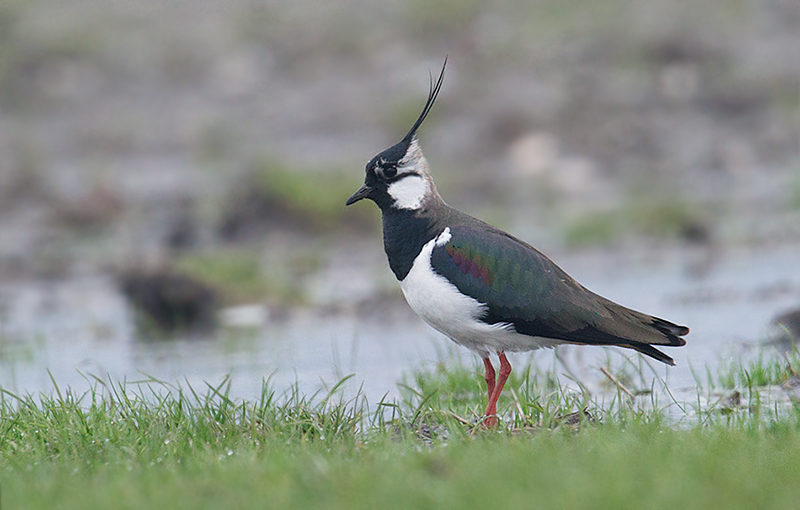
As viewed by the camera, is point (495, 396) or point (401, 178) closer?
point (495, 396)

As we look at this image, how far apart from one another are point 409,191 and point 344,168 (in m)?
8.92

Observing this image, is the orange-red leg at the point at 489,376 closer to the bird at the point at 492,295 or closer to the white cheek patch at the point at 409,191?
the bird at the point at 492,295

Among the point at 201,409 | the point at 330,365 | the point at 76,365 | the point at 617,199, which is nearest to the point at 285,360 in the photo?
the point at 330,365

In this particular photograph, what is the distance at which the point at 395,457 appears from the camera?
5195 mm

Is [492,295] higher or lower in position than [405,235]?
lower

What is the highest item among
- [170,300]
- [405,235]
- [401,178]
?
[401,178]

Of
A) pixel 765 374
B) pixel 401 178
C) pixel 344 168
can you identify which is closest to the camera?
pixel 401 178

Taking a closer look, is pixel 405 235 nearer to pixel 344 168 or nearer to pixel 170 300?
pixel 170 300

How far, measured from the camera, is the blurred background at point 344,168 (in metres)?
10.5

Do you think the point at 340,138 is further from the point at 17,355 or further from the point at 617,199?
the point at 17,355

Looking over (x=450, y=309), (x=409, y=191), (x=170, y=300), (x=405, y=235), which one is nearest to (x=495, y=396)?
(x=450, y=309)

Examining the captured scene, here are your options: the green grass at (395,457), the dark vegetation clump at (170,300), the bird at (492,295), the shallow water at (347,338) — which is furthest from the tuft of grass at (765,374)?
the dark vegetation clump at (170,300)

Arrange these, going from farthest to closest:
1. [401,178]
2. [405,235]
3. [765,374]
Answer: [765,374]
[401,178]
[405,235]

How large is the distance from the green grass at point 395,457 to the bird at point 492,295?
1.09 feet
